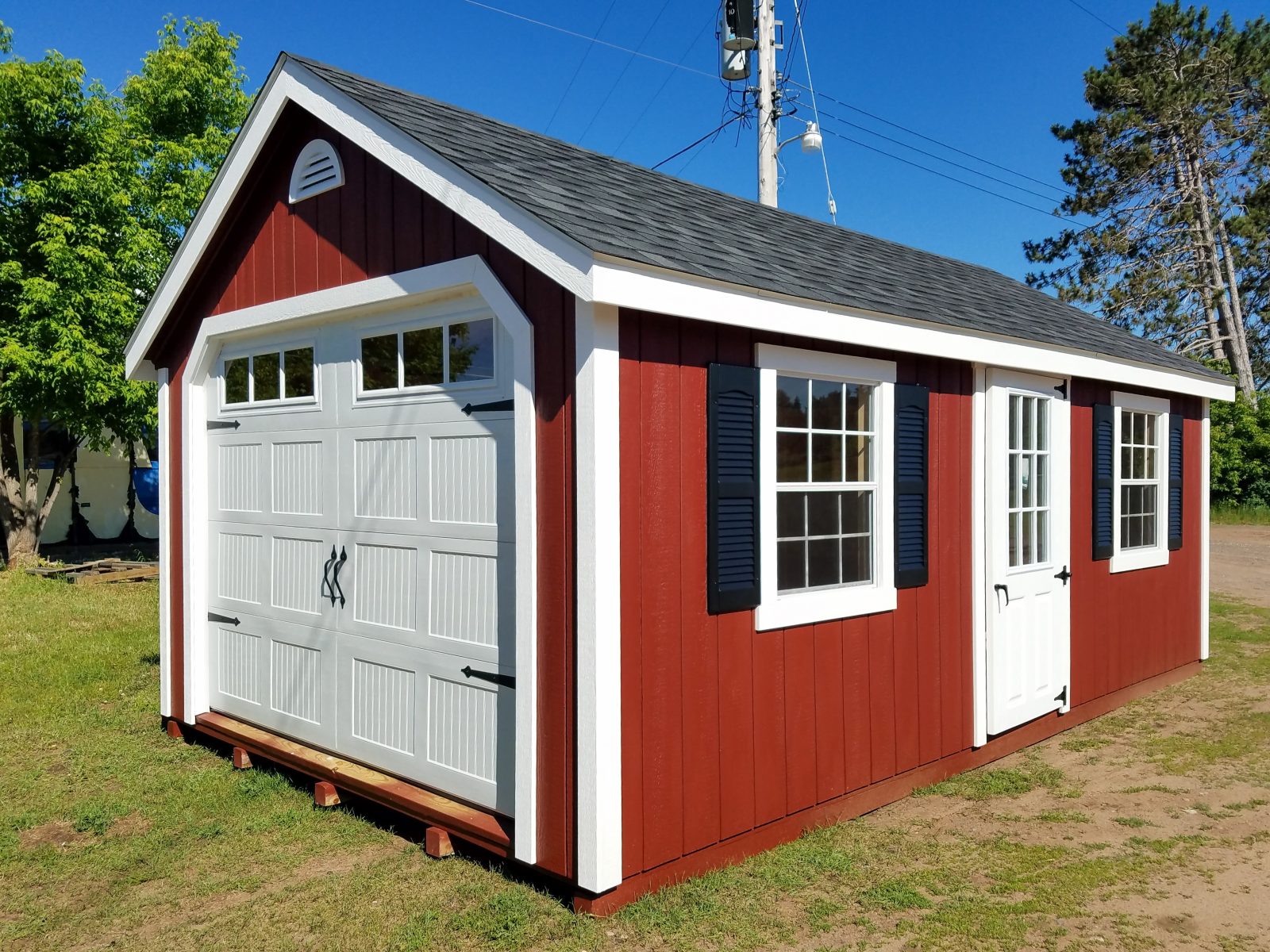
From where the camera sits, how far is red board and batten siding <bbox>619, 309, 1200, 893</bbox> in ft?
12.9

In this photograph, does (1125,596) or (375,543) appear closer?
(375,543)

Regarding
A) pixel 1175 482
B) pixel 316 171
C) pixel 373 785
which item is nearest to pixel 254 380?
pixel 316 171

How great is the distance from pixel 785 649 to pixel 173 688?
14.2ft

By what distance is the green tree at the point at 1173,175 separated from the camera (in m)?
23.9

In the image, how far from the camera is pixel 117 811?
509 centimetres

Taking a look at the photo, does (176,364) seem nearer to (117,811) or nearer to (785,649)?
(117,811)

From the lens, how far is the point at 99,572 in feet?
44.2

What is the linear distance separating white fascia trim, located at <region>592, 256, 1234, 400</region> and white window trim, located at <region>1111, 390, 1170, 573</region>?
17.9 inches

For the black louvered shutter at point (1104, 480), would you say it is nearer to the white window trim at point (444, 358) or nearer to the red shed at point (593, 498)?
the red shed at point (593, 498)

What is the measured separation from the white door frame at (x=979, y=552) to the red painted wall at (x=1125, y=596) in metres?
1.17

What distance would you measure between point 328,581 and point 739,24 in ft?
28.9

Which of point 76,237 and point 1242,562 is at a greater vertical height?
point 76,237

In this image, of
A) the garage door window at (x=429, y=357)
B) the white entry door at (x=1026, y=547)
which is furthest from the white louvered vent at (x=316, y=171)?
the white entry door at (x=1026, y=547)

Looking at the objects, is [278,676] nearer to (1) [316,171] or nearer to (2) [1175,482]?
(1) [316,171]
